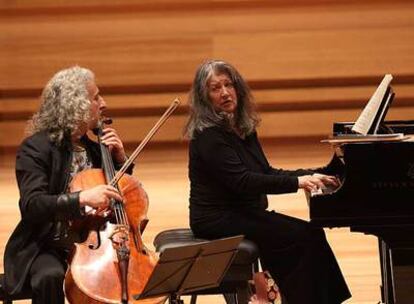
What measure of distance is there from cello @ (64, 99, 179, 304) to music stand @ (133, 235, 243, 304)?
116 millimetres

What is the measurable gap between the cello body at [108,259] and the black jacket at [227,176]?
0.37 meters

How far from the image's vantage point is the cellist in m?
3.12

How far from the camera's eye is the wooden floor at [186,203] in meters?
4.47

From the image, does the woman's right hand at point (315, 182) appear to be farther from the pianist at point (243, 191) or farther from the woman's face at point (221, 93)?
the woman's face at point (221, 93)

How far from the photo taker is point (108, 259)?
3.04 m

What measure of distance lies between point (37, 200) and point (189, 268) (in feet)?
2.29

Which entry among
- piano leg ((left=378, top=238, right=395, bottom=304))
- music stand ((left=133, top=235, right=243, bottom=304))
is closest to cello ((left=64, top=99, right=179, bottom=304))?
music stand ((left=133, top=235, right=243, bottom=304))

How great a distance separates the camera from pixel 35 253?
10.6 feet

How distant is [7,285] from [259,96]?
4664 millimetres

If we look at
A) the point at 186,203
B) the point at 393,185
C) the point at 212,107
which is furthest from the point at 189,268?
the point at 186,203

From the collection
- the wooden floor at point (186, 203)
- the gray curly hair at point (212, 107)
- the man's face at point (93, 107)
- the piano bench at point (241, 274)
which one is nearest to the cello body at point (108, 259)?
the man's face at point (93, 107)

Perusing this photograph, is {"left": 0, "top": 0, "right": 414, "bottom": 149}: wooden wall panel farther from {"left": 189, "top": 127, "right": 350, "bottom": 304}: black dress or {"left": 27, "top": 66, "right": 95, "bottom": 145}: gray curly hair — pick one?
{"left": 27, "top": 66, "right": 95, "bottom": 145}: gray curly hair

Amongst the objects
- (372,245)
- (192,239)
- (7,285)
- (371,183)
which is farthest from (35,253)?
(372,245)

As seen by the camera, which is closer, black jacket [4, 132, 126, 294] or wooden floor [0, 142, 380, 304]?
black jacket [4, 132, 126, 294]
